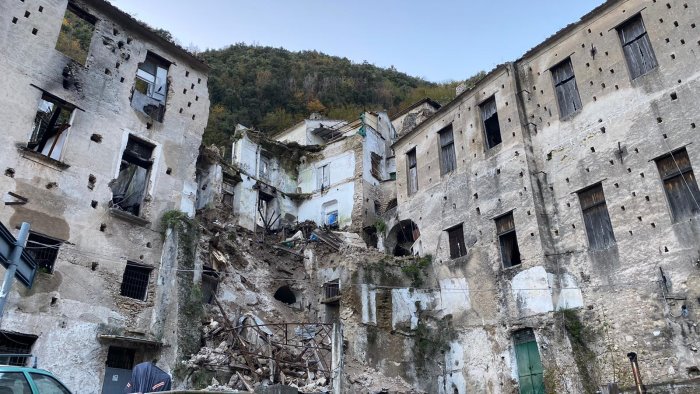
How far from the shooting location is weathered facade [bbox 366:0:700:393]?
16.1 meters

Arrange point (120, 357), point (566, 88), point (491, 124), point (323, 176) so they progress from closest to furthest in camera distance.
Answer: point (120, 357) → point (566, 88) → point (491, 124) → point (323, 176)

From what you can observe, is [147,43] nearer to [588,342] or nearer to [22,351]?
[22,351]

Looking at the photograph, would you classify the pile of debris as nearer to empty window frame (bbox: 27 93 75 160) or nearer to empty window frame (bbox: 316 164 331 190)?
empty window frame (bbox: 27 93 75 160)

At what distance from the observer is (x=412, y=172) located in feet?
85.8

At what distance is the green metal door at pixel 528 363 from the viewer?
57.5ft

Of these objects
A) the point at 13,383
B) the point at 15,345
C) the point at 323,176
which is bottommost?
the point at 13,383

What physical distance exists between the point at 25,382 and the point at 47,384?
1.30 ft

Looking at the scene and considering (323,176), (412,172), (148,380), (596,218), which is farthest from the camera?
(323,176)

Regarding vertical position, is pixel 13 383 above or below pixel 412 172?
below

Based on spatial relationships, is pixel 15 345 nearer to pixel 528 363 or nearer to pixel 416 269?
pixel 416 269

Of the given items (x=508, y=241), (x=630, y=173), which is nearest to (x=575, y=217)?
(x=630, y=173)

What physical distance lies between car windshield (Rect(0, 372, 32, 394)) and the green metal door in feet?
51.8

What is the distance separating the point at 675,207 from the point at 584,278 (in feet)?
12.1

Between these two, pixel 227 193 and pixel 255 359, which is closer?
pixel 255 359
